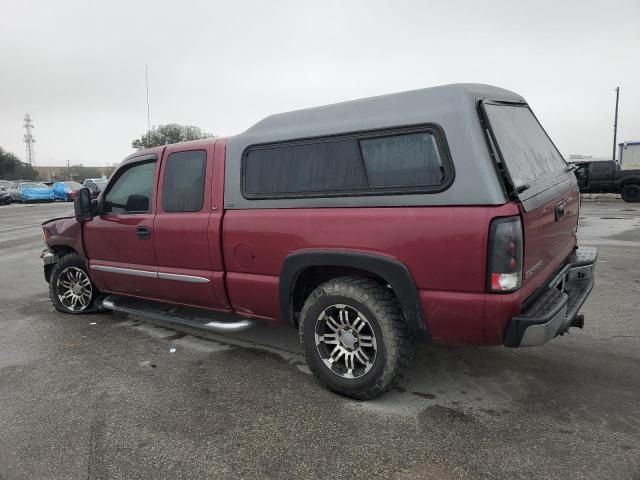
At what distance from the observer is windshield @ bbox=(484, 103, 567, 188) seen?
305 cm

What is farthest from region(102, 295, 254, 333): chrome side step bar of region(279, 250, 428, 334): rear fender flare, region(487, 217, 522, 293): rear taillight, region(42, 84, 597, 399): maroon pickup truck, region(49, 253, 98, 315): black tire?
region(487, 217, 522, 293): rear taillight

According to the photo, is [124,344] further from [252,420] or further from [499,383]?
[499,383]

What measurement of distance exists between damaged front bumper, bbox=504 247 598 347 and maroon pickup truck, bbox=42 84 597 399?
1cm

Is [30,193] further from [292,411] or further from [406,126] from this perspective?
[406,126]

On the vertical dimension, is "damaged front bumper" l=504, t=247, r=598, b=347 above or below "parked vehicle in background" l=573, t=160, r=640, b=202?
below

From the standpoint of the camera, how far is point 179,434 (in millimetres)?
2939

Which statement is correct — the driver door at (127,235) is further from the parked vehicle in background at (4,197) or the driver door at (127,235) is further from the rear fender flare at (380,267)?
the parked vehicle in background at (4,197)

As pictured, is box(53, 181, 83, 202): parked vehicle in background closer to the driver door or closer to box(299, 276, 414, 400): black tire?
the driver door

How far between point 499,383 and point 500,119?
1.88 meters

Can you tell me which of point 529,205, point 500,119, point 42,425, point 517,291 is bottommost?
point 42,425

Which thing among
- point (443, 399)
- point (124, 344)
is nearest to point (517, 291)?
point (443, 399)

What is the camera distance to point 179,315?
14.8ft

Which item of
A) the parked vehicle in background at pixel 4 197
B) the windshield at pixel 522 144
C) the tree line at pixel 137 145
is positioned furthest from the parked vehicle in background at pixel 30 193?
the windshield at pixel 522 144

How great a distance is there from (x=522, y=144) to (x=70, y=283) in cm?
494
